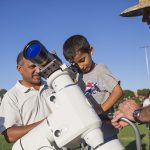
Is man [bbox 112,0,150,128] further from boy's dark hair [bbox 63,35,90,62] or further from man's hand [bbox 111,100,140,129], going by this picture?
boy's dark hair [bbox 63,35,90,62]

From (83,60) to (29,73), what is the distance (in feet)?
1.93

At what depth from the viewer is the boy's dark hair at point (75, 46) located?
12.3ft

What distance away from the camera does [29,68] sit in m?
3.91

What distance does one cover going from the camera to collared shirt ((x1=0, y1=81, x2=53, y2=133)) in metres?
3.65

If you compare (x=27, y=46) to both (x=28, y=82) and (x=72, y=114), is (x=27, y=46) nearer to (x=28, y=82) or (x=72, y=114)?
(x=72, y=114)

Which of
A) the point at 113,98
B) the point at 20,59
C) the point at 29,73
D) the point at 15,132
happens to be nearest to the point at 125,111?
the point at 113,98

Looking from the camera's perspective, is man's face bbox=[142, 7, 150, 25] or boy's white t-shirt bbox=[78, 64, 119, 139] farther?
boy's white t-shirt bbox=[78, 64, 119, 139]

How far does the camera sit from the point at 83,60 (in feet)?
12.3

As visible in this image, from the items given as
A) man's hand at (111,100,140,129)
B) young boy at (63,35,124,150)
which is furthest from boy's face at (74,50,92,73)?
man's hand at (111,100,140,129)

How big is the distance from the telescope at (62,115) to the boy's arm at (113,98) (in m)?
1.29

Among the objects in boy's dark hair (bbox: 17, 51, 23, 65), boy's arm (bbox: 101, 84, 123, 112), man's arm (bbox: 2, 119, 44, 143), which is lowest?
man's arm (bbox: 2, 119, 44, 143)

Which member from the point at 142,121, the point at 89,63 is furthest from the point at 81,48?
the point at 142,121

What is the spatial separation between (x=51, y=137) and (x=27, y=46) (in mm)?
501

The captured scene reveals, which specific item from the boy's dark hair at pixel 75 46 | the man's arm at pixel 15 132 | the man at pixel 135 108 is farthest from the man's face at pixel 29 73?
the man at pixel 135 108
